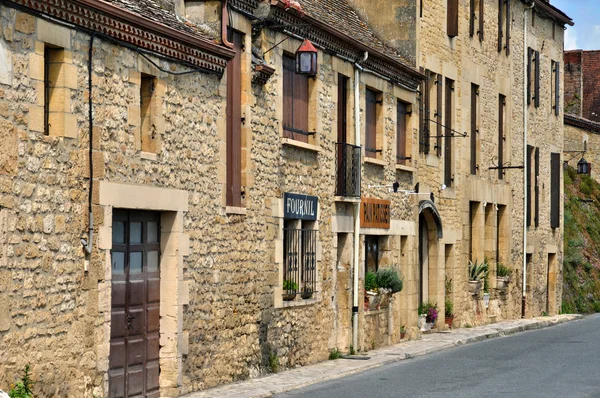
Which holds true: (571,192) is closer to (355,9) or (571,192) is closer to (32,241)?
(355,9)

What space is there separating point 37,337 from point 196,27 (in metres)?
5.53

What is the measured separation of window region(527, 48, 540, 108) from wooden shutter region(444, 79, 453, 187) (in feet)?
25.5

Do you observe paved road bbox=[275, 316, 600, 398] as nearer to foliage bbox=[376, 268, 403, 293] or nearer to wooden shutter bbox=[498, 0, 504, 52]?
foliage bbox=[376, 268, 403, 293]

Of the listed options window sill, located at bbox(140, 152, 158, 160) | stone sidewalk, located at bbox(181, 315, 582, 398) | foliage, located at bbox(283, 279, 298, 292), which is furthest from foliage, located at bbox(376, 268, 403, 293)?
window sill, located at bbox(140, 152, 158, 160)

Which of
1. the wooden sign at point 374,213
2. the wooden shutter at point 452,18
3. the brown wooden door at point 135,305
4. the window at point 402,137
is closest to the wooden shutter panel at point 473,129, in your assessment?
the wooden shutter at point 452,18

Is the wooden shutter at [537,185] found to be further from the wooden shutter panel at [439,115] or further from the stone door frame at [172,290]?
the stone door frame at [172,290]

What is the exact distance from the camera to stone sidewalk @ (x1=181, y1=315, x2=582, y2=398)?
1529 cm

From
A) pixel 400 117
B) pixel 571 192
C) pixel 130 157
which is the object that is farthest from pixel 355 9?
pixel 571 192

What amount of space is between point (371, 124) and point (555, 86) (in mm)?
17844

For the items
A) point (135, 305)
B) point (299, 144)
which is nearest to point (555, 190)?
point (299, 144)

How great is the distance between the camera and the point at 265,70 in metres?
17.3

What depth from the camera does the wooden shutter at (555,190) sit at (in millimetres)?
38625

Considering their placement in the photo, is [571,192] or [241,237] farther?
[571,192]

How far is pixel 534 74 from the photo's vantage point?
120 ft
